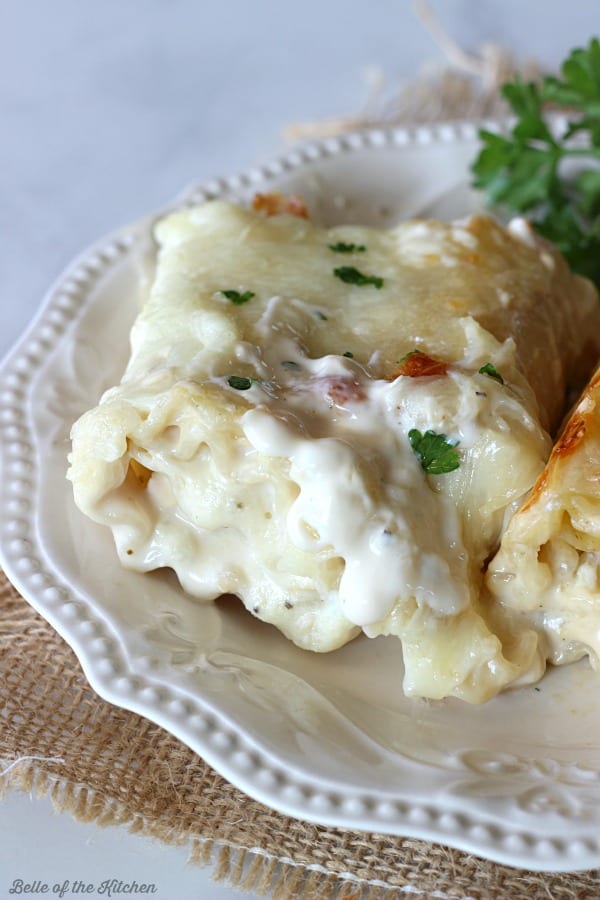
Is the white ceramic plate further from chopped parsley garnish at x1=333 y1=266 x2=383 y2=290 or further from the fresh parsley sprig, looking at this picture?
the fresh parsley sprig

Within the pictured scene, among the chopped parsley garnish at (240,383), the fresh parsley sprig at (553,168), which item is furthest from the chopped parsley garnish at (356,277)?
the fresh parsley sprig at (553,168)

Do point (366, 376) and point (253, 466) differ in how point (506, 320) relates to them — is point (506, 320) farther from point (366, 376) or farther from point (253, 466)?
point (253, 466)

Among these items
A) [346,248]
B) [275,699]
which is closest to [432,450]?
[275,699]

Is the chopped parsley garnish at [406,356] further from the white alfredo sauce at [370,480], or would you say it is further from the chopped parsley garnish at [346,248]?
the chopped parsley garnish at [346,248]

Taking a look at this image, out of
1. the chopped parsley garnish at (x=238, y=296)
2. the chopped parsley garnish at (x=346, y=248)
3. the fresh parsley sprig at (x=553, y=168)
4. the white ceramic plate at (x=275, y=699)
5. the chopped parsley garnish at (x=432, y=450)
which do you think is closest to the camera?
the white ceramic plate at (x=275, y=699)

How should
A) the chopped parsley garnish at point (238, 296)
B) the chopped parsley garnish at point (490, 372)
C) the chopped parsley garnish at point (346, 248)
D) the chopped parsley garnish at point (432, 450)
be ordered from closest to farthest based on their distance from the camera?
1. the chopped parsley garnish at point (432, 450)
2. the chopped parsley garnish at point (490, 372)
3. the chopped parsley garnish at point (238, 296)
4. the chopped parsley garnish at point (346, 248)

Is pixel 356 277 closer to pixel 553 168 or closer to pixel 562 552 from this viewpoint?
pixel 562 552

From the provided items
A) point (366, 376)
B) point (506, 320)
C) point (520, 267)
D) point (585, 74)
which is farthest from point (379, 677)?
point (585, 74)
